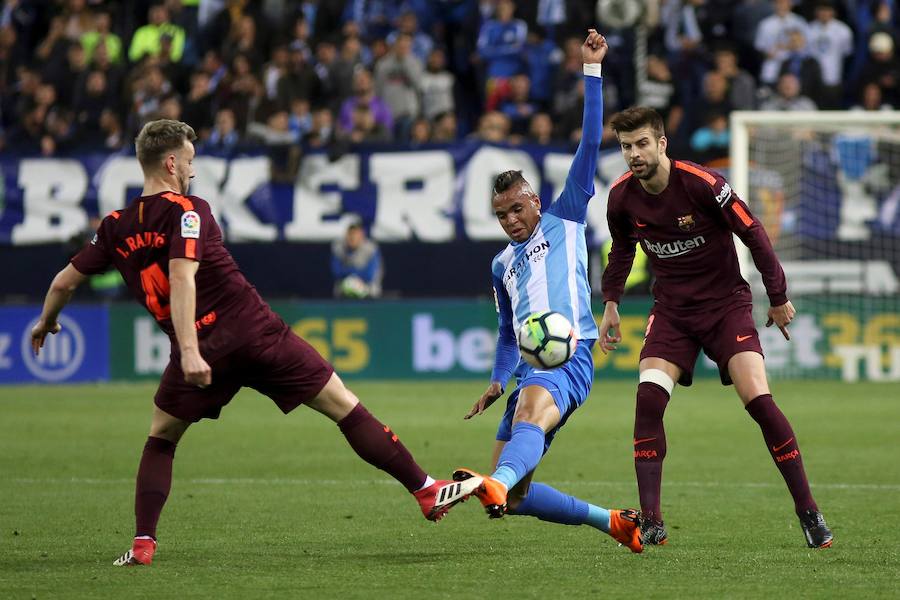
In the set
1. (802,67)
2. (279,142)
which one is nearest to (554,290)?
(279,142)

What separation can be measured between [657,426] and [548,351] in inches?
39.3

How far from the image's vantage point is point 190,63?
2309cm

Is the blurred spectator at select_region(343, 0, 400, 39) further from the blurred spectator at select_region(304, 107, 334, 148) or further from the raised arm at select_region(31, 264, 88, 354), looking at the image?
the raised arm at select_region(31, 264, 88, 354)

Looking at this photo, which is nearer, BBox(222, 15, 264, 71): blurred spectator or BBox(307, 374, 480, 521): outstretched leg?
BBox(307, 374, 480, 521): outstretched leg

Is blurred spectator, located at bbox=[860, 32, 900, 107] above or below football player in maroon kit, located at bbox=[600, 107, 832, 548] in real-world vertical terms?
above

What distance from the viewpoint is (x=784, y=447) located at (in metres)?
7.52

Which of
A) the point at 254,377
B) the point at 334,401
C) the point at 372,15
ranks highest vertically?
the point at 372,15

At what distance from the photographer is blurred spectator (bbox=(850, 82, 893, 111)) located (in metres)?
19.5

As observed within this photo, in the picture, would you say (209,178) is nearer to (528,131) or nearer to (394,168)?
(394,168)

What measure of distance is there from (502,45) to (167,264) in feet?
48.7

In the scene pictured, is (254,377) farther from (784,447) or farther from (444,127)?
(444,127)

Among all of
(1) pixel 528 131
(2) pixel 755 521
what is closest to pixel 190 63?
(1) pixel 528 131

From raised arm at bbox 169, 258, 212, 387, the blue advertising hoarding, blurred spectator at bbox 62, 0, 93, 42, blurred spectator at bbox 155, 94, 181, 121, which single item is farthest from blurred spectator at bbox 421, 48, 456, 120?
raised arm at bbox 169, 258, 212, 387

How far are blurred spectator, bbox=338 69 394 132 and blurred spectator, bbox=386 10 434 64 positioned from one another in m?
0.86
